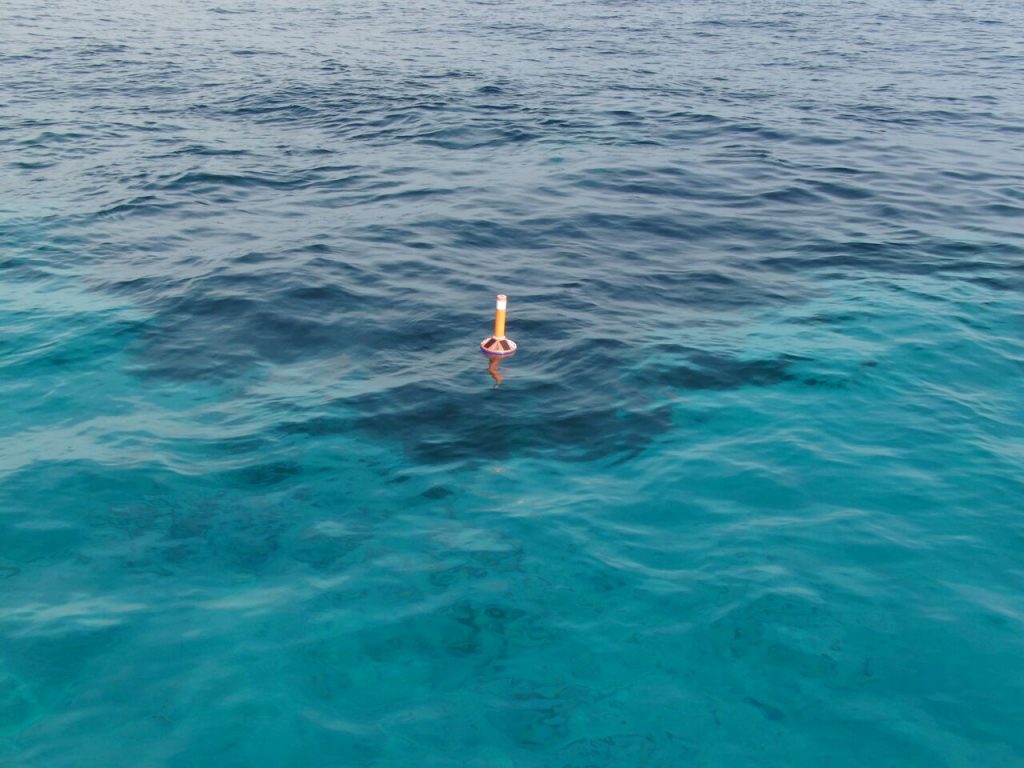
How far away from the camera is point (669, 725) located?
7641 millimetres

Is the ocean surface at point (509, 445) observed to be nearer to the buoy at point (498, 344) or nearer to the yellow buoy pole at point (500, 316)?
the buoy at point (498, 344)

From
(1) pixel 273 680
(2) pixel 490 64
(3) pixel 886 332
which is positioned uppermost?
(2) pixel 490 64

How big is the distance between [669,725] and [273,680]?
3236mm

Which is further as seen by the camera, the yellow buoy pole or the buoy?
the buoy

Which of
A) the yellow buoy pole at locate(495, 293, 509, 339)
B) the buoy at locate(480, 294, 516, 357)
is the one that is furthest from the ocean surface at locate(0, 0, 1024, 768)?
the yellow buoy pole at locate(495, 293, 509, 339)

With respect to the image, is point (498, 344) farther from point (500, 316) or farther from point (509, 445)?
point (509, 445)

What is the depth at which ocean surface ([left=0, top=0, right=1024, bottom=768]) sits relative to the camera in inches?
307

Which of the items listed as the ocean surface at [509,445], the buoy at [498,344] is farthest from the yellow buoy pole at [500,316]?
the ocean surface at [509,445]

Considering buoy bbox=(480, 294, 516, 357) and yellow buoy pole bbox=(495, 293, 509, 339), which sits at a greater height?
yellow buoy pole bbox=(495, 293, 509, 339)

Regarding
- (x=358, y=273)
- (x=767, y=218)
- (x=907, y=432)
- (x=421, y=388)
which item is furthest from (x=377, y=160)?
(x=907, y=432)

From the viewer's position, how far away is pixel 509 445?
36.8 ft

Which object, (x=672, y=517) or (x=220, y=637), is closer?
(x=220, y=637)

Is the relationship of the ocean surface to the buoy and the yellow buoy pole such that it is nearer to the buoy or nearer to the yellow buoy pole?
the buoy

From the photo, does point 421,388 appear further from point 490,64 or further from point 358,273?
point 490,64
